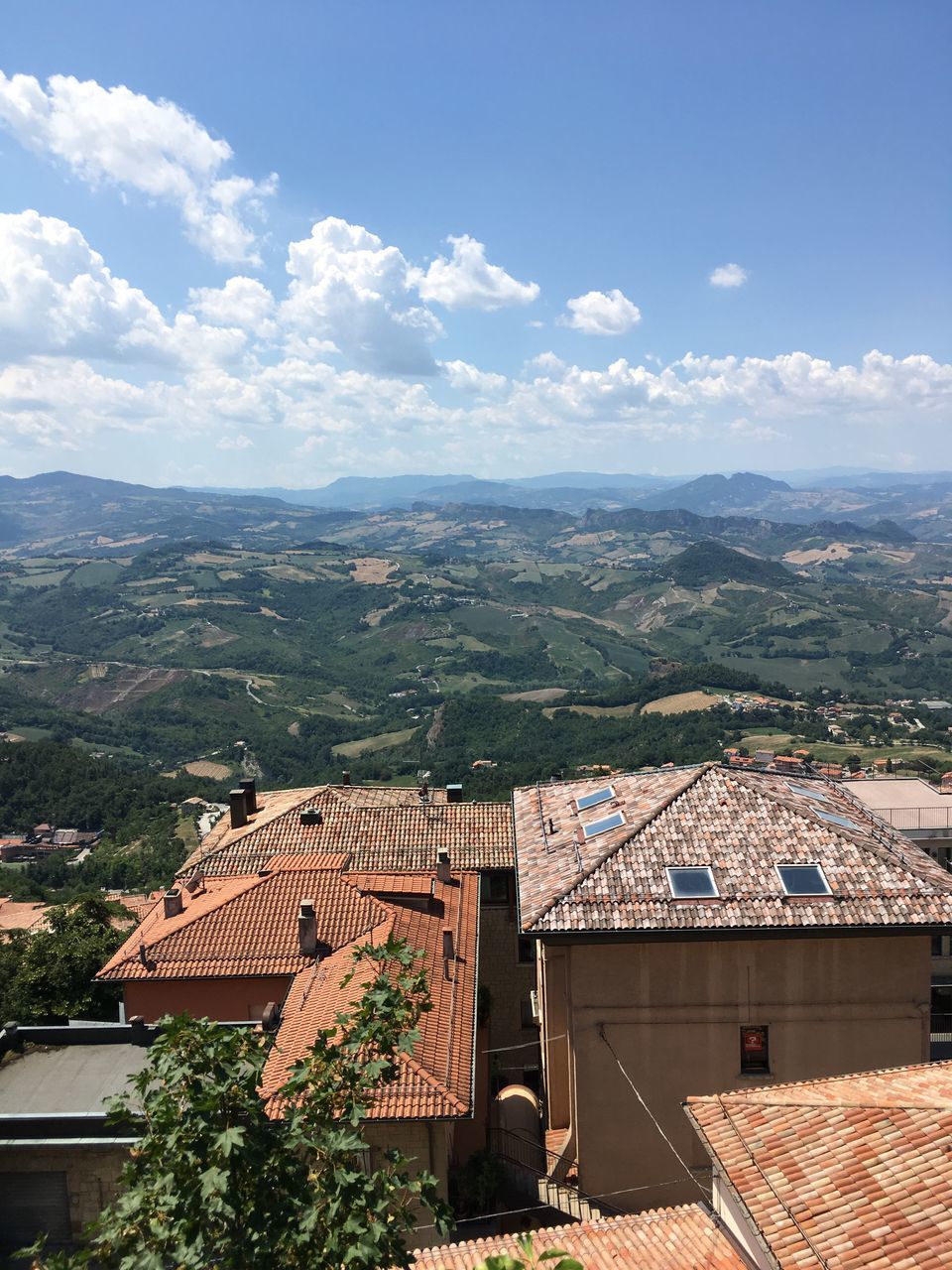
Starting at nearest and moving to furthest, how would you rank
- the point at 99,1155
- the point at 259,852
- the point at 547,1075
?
the point at 99,1155
the point at 547,1075
the point at 259,852

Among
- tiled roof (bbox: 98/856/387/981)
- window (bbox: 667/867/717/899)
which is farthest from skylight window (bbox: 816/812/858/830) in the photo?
tiled roof (bbox: 98/856/387/981)

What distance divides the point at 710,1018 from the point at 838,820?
19.4 feet

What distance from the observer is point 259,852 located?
104ft

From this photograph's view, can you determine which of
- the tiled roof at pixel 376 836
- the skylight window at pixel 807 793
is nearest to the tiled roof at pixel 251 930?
the tiled roof at pixel 376 836

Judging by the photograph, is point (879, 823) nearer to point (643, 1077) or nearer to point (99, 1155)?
point (643, 1077)

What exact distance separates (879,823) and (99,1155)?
19368mm

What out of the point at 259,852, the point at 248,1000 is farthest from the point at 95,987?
the point at 248,1000

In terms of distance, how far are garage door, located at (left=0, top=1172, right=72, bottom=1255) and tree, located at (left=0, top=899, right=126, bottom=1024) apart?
1112cm

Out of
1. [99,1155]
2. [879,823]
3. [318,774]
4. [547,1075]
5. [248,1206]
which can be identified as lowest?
[318,774]

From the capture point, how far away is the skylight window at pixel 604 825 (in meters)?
20.9

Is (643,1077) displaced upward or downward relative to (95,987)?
upward

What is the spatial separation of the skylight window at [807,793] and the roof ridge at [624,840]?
246 cm

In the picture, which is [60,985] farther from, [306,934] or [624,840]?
[624,840]

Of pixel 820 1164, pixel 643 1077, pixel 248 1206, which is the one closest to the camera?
pixel 248 1206
